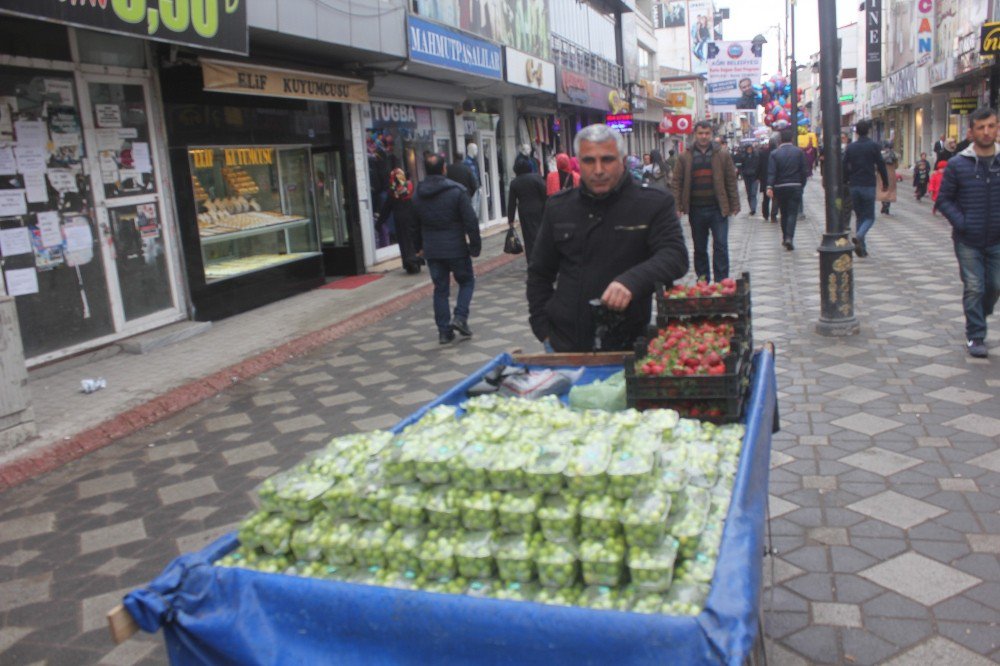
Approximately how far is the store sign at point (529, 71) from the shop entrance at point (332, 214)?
17.0 feet

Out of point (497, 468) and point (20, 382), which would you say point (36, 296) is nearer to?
point (20, 382)

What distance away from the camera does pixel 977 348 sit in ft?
21.9

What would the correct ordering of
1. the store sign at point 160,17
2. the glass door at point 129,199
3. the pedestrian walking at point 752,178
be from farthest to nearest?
the pedestrian walking at point 752,178 < the glass door at point 129,199 < the store sign at point 160,17

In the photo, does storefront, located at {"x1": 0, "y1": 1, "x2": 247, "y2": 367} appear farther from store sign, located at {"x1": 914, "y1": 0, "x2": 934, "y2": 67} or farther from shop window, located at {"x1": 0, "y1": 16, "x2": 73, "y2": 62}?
store sign, located at {"x1": 914, "y1": 0, "x2": 934, "y2": 67}

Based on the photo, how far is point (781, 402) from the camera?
5.95 meters

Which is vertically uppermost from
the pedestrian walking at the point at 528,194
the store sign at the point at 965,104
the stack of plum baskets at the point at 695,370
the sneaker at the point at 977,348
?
the store sign at the point at 965,104

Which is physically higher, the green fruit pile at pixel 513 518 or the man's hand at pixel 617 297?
the man's hand at pixel 617 297

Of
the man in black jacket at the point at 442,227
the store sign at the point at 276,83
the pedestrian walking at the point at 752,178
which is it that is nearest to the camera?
the man in black jacket at the point at 442,227

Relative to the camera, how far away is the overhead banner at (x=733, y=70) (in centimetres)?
3328

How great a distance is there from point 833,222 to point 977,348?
1.73m

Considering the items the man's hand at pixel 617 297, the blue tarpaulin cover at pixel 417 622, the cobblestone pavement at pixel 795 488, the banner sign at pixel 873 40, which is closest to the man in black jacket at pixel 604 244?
the man's hand at pixel 617 297

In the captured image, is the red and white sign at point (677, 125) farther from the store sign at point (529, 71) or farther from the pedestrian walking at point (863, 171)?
the pedestrian walking at point (863, 171)

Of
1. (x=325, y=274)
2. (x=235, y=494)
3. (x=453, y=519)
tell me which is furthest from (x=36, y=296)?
(x=453, y=519)

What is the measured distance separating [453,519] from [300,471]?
562 millimetres
